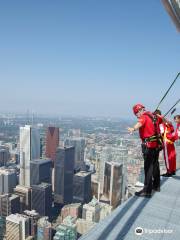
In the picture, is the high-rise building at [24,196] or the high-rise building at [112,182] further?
the high-rise building at [24,196]

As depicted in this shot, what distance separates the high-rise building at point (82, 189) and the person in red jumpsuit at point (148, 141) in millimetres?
27752

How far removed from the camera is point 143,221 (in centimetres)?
204

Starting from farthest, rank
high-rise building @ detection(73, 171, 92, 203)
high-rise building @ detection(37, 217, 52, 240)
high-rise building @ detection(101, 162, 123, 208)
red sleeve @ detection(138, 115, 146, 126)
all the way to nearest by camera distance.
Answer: high-rise building @ detection(73, 171, 92, 203) < high-rise building @ detection(101, 162, 123, 208) < high-rise building @ detection(37, 217, 52, 240) < red sleeve @ detection(138, 115, 146, 126)

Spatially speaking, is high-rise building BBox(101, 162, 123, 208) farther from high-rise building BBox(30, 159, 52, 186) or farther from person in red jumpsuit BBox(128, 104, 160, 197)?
person in red jumpsuit BBox(128, 104, 160, 197)

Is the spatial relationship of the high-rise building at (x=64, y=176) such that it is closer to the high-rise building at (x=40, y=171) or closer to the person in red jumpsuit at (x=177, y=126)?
the high-rise building at (x=40, y=171)

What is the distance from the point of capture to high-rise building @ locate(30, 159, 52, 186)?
3209 cm

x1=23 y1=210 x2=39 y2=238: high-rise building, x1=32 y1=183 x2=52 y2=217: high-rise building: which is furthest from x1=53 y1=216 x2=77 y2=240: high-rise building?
x1=32 y1=183 x2=52 y2=217: high-rise building

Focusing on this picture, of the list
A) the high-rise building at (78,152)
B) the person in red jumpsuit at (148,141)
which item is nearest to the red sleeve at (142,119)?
the person in red jumpsuit at (148,141)

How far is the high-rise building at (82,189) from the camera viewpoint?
29.6 meters

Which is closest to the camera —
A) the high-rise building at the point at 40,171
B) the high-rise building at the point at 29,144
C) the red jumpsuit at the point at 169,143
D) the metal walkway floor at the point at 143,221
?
the metal walkway floor at the point at 143,221

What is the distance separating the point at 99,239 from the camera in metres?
1.73

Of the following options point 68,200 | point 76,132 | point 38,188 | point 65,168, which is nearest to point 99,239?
point 38,188

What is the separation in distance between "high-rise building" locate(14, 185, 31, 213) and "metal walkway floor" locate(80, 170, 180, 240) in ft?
86.4

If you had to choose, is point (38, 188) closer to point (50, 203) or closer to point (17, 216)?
point (50, 203)
